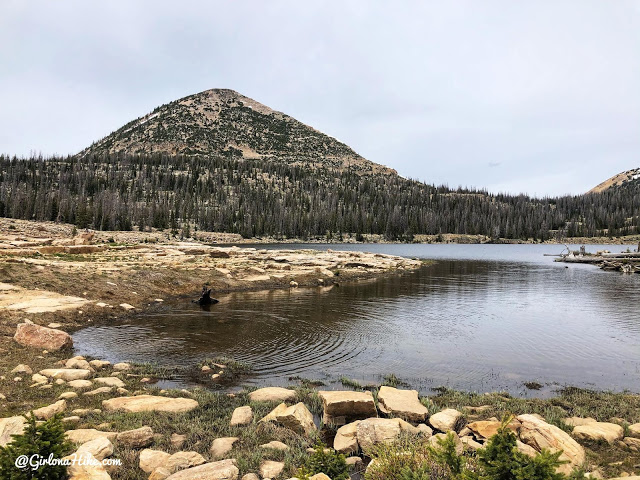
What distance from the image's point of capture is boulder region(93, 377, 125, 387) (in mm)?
11531

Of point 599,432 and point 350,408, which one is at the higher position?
point 599,432

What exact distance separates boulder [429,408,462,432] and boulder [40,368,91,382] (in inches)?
427

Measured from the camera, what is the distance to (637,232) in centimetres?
18538

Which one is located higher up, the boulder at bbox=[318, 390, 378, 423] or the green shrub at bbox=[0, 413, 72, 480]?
the green shrub at bbox=[0, 413, 72, 480]

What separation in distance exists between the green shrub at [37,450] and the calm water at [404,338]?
296 inches

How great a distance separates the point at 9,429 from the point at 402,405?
→ 866cm

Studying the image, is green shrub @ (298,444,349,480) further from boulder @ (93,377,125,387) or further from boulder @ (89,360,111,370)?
boulder @ (89,360,111,370)

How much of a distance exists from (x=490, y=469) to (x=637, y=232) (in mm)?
239818

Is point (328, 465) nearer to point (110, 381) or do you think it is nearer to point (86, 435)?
point (86, 435)

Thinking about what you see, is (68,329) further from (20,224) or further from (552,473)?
(20,224)

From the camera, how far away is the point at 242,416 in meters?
9.40

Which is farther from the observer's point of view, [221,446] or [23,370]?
[23,370]

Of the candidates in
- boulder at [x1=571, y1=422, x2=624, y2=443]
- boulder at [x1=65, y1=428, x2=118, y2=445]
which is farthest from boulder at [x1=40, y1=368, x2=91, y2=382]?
boulder at [x1=571, y1=422, x2=624, y2=443]

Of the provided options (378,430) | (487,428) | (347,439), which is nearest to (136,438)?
(347,439)
